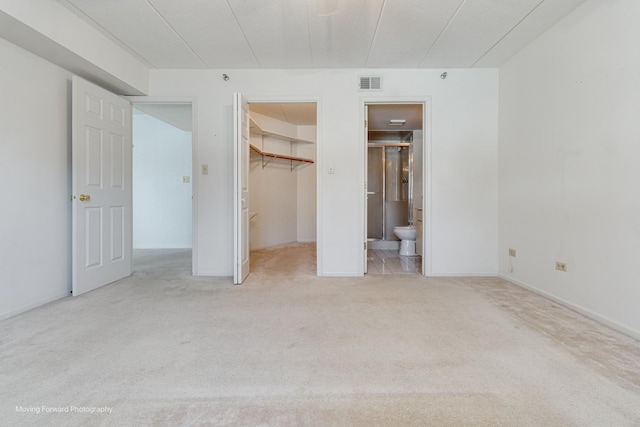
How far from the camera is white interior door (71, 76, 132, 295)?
2666 millimetres

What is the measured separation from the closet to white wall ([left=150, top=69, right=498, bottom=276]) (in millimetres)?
1261

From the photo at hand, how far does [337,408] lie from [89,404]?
1062 millimetres

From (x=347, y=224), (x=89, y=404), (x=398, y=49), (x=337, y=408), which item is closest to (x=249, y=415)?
(x=337, y=408)

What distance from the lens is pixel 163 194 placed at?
18.2ft

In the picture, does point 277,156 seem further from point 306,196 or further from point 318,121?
point 318,121

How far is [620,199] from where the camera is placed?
6.43ft

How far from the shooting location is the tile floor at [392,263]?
144 inches

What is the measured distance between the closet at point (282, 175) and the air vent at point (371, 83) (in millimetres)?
1495

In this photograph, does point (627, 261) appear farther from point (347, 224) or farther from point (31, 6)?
point (31, 6)

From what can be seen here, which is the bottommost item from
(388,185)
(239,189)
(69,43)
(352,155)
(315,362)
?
(315,362)

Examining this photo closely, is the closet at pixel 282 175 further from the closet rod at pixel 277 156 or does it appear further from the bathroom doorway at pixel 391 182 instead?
the bathroom doorway at pixel 391 182

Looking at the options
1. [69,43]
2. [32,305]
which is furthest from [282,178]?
[32,305]

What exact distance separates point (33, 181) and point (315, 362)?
8.95ft

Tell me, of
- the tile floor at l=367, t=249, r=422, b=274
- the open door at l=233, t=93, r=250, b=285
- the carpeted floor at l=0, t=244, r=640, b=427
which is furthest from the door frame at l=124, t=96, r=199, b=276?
the tile floor at l=367, t=249, r=422, b=274
